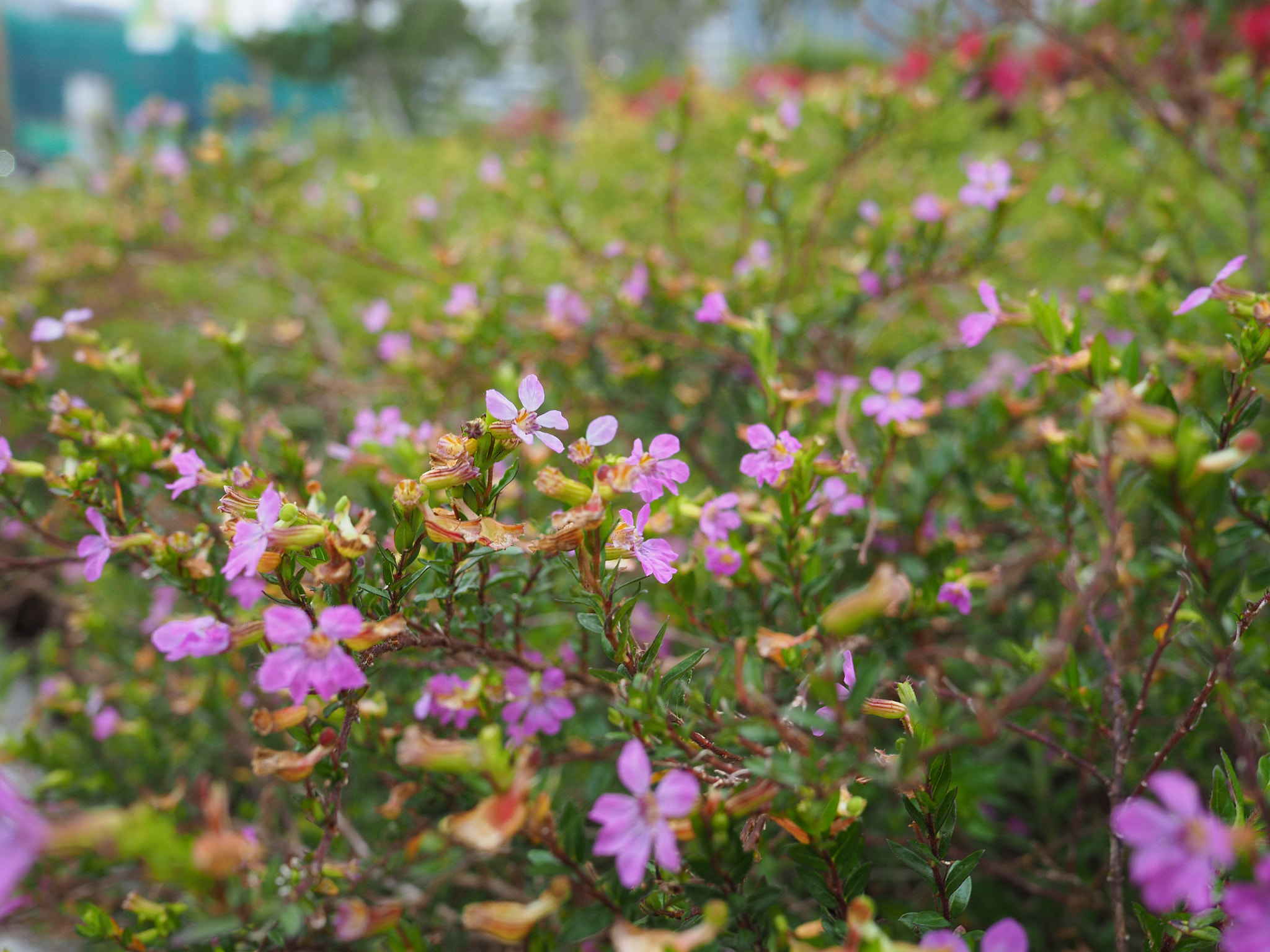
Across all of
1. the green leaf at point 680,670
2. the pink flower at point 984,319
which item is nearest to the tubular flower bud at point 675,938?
the green leaf at point 680,670

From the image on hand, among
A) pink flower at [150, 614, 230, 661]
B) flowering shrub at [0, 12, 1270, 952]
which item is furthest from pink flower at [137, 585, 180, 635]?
pink flower at [150, 614, 230, 661]

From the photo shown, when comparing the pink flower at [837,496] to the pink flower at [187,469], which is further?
the pink flower at [837,496]

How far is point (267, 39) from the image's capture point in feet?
66.1

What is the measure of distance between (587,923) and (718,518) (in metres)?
0.52

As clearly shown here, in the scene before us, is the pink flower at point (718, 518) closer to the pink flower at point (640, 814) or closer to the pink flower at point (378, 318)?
the pink flower at point (640, 814)

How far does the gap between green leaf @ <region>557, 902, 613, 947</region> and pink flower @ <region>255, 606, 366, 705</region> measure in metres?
0.30

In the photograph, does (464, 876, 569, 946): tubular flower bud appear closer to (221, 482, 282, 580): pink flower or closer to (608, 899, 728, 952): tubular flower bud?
(608, 899, 728, 952): tubular flower bud

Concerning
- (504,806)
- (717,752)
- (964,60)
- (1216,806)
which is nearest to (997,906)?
(1216,806)

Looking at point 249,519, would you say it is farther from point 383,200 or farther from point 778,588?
point 383,200

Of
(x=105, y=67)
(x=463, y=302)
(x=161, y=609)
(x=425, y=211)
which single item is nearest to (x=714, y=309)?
(x=463, y=302)

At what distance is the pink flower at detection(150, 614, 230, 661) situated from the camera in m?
0.76

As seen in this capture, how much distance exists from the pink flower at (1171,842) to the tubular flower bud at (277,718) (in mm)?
678

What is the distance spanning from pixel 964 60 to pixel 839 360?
108cm

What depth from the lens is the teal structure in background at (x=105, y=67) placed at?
21797 mm
